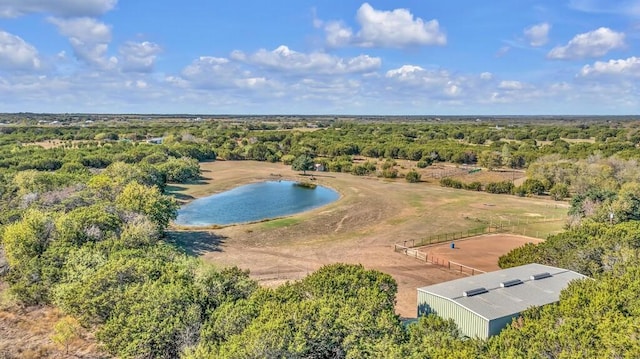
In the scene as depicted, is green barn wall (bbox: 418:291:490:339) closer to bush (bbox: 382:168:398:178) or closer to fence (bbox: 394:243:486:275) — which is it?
fence (bbox: 394:243:486:275)

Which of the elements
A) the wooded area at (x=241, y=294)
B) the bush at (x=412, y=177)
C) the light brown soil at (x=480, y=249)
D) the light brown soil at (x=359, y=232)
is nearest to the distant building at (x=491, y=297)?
the wooded area at (x=241, y=294)

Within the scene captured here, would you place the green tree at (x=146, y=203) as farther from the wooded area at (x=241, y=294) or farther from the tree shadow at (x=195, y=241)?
the tree shadow at (x=195, y=241)

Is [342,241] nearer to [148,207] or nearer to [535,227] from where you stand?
[148,207]

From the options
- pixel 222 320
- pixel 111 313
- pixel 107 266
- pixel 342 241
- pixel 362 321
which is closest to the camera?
pixel 362 321

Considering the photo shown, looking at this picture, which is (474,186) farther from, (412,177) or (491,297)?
(491,297)


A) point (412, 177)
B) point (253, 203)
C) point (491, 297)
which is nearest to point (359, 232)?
point (253, 203)

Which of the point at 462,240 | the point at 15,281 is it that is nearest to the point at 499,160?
the point at 462,240

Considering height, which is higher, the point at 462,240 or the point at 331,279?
the point at 331,279
